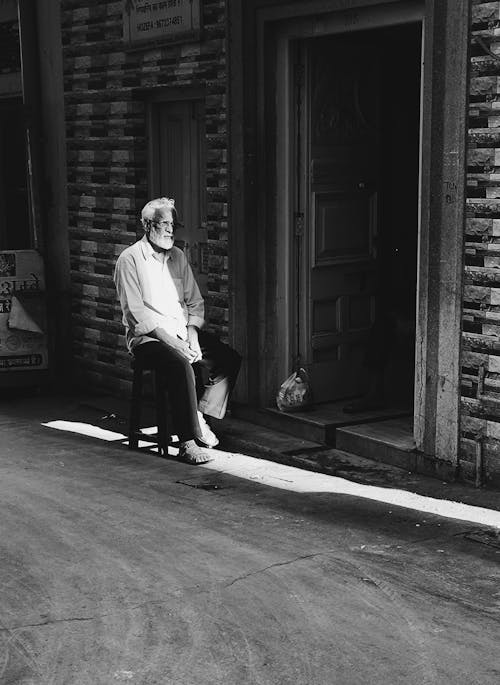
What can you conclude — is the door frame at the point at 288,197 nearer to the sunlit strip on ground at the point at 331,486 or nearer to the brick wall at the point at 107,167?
the brick wall at the point at 107,167

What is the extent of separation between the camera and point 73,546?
7086 mm

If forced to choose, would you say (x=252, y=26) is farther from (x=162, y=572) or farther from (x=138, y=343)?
(x=162, y=572)

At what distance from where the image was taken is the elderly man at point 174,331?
8.98 meters

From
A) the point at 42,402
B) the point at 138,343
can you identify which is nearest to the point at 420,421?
the point at 138,343

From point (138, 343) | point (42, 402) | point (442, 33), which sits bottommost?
point (42, 402)

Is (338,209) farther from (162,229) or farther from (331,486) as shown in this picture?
(331,486)

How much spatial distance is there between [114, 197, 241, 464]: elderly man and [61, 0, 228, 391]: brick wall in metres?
0.94

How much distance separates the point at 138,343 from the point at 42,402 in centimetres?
261

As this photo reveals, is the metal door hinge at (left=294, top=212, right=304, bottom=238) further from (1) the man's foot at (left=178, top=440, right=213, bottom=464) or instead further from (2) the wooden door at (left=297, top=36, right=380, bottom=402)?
(1) the man's foot at (left=178, top=440, right=213, bottom=464)

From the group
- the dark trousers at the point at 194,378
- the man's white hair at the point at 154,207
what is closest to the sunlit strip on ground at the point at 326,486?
the dark trousers at the point at 194,378

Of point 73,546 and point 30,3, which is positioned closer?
point 73,546

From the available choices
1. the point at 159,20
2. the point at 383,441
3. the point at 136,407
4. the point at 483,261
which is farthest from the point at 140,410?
the point at 159,20

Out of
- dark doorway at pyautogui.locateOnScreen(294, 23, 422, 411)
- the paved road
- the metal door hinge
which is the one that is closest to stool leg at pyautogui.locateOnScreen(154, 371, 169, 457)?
the paved road

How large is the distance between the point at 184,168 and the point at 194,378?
2513mm
